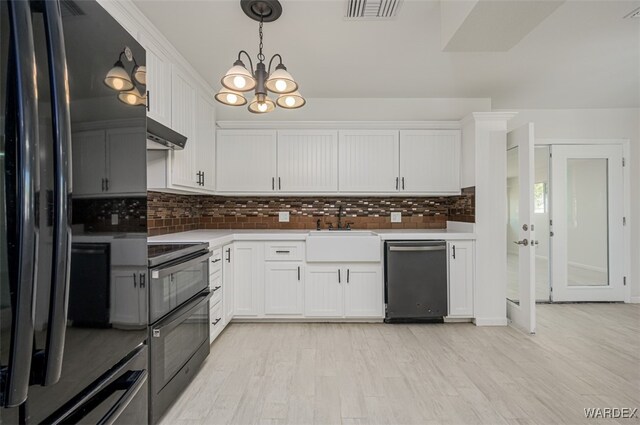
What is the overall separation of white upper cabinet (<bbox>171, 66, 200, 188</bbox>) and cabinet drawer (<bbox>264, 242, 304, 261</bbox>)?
0.97 m

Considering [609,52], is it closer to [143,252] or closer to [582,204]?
[582,204]

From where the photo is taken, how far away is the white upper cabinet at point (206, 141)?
2973 mm

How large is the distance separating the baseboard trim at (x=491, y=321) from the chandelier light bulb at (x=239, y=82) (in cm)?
309

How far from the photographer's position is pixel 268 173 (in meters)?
3.51

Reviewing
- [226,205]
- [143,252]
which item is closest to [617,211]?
[226,205]

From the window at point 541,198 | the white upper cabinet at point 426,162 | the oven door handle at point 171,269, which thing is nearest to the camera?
the oven door handle at point 171,269

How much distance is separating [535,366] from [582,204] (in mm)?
2698

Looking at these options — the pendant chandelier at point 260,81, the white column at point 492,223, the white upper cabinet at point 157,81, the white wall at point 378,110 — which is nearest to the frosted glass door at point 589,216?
the white column at point 492,223

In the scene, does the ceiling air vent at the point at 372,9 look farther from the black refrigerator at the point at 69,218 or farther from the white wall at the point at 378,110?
the white wall at the point at 378,110

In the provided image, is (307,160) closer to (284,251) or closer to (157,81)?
(284,251)

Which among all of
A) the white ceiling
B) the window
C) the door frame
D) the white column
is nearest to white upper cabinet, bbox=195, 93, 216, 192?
the white ceiling

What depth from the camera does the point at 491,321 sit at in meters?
3.08

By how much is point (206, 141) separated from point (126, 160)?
2400 millimetres

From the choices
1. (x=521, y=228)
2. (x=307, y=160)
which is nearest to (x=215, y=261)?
(x=307, y=160)
